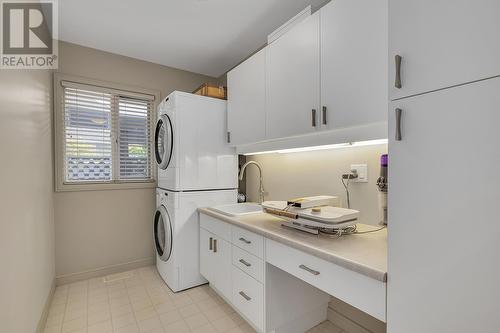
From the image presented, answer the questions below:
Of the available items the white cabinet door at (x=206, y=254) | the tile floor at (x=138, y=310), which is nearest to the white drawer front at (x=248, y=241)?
the white cabinet door at (x=206, y=254)

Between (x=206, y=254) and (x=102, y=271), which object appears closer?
(x=206, y=254)

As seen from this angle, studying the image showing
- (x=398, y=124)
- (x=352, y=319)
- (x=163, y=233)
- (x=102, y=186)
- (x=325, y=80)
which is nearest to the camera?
(x=398, y=124)

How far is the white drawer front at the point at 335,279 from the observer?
3.05 ft

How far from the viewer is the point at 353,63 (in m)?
1.28

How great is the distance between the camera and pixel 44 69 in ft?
6.95

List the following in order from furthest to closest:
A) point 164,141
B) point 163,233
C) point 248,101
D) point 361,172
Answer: point 163,233
point 164,141
point 248,101
point 361,172

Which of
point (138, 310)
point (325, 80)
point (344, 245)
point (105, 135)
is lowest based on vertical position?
point (138, 310)

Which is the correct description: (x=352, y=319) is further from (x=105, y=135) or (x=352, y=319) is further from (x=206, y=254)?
(x=105, y=135)

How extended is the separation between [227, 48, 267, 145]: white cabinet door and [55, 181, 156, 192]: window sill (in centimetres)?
126

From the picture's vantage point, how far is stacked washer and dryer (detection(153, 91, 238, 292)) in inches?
88.2

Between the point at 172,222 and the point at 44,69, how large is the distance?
1.79m

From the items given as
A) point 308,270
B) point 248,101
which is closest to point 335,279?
point 308,270

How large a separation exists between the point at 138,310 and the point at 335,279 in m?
1.75

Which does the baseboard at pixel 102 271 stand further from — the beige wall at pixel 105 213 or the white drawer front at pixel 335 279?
the white drawer front at pixel 335 279
